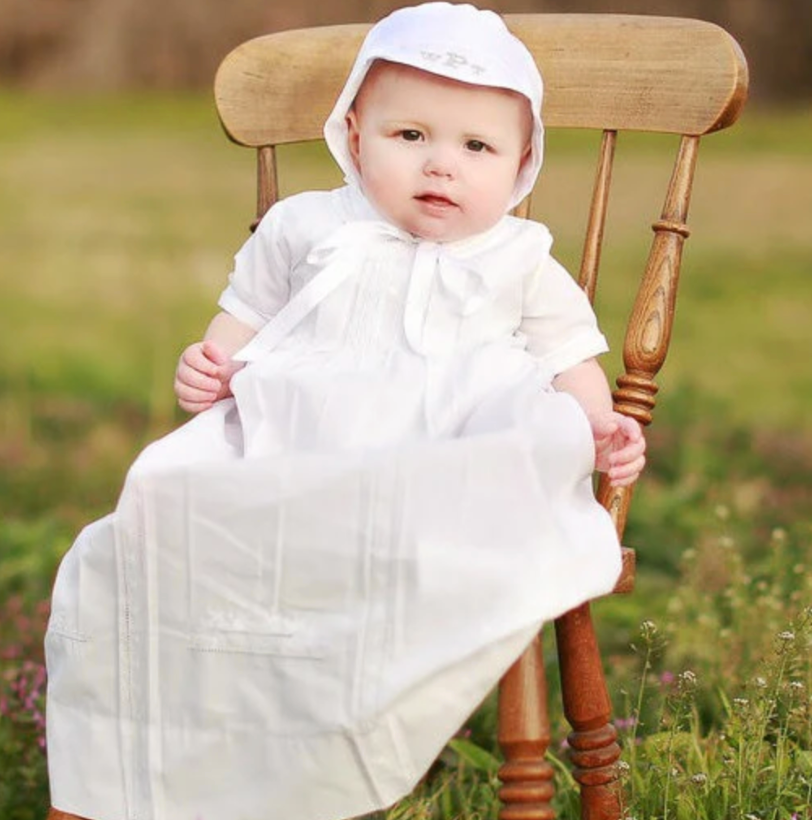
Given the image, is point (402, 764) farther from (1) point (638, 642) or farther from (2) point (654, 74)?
Answer: (1) point (638, 642)

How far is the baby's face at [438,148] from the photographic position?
2.29m

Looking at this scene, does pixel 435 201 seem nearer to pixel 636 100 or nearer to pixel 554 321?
pixel 554 321

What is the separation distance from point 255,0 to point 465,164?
8816 millimetres

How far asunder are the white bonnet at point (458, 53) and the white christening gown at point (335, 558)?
18 cm

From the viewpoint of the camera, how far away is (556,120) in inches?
105

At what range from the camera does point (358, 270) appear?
2371 millimetres

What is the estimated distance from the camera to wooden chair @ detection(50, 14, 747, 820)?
2.34 meters

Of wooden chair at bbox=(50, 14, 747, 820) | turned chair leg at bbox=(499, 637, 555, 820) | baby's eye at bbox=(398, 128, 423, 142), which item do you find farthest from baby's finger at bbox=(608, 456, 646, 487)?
baby's eye at bbox=(398, 128, 423, 142)

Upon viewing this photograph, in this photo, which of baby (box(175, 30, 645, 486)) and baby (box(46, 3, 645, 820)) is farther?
baby (box(175, 30, 645, 486))

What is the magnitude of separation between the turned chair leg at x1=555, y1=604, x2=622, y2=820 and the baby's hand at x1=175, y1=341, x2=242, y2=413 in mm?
612

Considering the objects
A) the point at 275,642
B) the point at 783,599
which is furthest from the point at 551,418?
the point at 783,599

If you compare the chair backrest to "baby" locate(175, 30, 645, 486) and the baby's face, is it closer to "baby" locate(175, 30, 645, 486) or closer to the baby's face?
"baby" locate(175, 30, 645, 486)

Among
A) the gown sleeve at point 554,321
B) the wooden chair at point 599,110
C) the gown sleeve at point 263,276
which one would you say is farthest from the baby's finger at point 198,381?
the wooden chair at point 599,110

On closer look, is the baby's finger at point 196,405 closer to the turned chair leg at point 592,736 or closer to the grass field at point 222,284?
the turned chair leg at point 592,736
